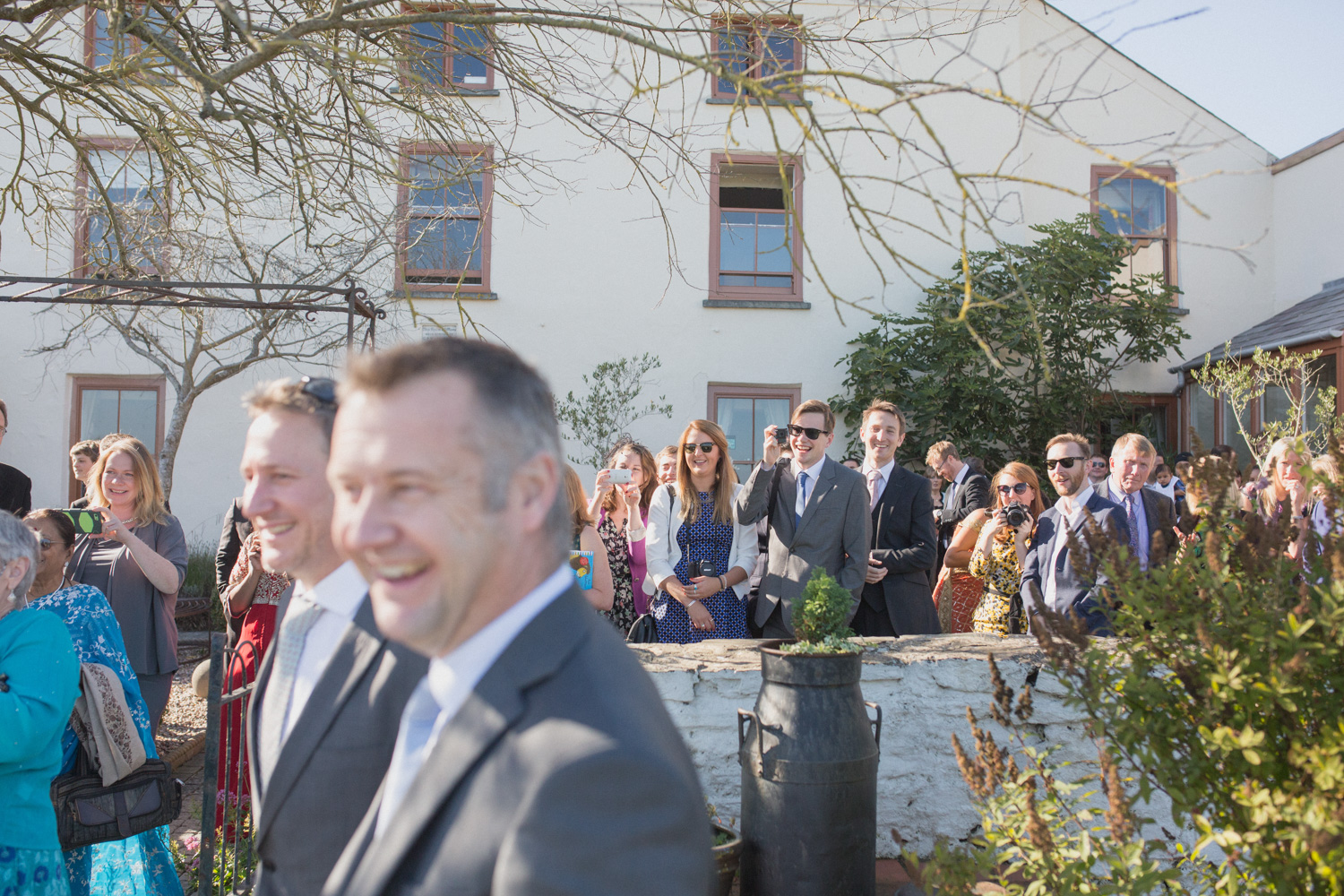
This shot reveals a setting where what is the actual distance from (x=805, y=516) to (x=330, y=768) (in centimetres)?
364

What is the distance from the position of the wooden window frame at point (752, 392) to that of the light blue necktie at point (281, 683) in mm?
10093

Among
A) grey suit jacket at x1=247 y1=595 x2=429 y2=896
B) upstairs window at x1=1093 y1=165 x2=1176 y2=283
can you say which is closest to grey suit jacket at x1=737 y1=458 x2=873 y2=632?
grey suit jacket at x1=247 y1=595 x2=429 y2=896

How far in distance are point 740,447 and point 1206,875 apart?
10008 mm

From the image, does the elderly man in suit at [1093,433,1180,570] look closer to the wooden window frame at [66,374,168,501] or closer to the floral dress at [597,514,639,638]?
the floral dress at [597,514,639,638]

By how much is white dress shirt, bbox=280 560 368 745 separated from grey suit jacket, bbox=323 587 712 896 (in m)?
0.63

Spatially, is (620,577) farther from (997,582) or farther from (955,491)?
(955,491)

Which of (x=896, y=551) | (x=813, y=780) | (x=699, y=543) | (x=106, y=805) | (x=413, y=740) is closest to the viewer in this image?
(x=413, y=740)

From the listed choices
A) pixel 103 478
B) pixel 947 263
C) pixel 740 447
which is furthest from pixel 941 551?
pixel 103 478

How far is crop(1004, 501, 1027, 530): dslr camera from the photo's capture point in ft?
17.8

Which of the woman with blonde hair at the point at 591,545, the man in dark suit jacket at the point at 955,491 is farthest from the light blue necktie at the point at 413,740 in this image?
the man in dark suit jacket at the point at 955,491

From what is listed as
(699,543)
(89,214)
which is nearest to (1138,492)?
(699,543)

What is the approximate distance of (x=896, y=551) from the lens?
5.21 m

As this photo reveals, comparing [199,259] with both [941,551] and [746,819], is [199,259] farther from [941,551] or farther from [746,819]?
[746,819]

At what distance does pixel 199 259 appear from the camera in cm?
930
